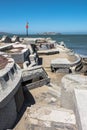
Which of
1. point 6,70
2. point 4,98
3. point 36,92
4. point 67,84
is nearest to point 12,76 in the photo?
point 6,70

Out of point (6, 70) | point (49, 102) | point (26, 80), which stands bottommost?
point (49, 102)

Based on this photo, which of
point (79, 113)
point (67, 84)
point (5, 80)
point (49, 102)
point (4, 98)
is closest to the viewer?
point (79, 113)

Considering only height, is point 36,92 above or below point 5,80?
below

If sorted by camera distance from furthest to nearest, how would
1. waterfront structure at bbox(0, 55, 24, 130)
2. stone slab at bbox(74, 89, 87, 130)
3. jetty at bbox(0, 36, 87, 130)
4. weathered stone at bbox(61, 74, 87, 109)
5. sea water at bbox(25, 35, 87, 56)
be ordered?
1. sea water at bbox(25, 35, 87, 56)
2. weathered stone at bbox(61, 74, 87, 109)
3. waterfront structure at bbox(0, 55, 24, 130)
4. jetty at bbox(0, 36, 87, 130)
5. stone slab at bbox(74, 89, 87, 130)

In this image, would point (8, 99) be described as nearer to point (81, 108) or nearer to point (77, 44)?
point (81, 108)

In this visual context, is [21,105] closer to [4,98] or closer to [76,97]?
[4,98]

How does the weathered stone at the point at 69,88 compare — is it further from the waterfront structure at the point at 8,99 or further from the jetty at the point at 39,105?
the waterfront structure at the point at 8,99

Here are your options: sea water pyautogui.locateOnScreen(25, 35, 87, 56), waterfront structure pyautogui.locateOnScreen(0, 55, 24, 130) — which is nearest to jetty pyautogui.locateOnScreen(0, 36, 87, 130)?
waterfront structure pyautogui.locateOnScreen(0, 55, 24, 130)

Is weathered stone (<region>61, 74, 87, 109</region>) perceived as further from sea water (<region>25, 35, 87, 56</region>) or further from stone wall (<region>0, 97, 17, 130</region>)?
sea water (<region>25, 35, 87, 56</region>)

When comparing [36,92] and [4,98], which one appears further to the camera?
[36,92]

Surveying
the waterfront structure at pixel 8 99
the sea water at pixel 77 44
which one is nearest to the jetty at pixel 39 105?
the waterfront structure at pixel 8 99

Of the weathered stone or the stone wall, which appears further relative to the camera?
the weathered stone
